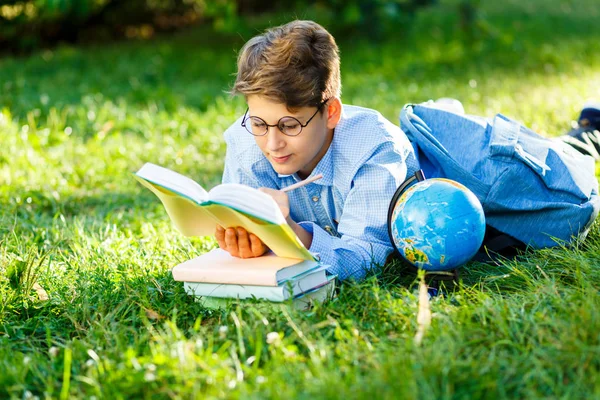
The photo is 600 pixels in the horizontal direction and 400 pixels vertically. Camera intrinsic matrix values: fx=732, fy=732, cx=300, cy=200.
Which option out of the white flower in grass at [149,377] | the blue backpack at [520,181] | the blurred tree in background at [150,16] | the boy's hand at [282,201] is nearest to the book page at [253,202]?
the boy's hand at [282,201]

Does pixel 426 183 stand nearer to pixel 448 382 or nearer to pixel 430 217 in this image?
pixel 430 217

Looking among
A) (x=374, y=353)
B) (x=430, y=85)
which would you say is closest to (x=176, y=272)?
(x=374, y=353)

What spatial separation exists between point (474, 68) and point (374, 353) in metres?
6.26

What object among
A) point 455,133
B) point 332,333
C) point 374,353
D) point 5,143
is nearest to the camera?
point 374,353

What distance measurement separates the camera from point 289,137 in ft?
9.70

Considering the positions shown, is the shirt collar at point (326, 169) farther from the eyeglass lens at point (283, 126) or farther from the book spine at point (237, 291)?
the book spine at point (237, 291)

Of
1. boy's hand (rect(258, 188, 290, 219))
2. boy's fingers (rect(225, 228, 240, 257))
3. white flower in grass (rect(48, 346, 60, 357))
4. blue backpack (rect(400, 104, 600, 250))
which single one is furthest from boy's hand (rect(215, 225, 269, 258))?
blue backpack (rect(400, 104, 600, 250))

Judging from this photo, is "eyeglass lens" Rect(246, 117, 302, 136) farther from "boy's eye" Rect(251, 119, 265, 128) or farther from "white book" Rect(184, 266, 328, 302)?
"white book" Rect(184, 266, 328, 302)

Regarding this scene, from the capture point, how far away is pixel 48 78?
8312mm

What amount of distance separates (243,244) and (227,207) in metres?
0.38

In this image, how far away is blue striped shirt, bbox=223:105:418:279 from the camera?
300 cm

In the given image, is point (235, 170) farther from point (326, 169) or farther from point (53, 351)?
point (53, 351)

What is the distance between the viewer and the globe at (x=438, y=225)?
2.75 metres

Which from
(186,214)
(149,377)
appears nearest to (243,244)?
(186,214)
